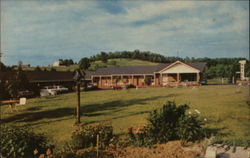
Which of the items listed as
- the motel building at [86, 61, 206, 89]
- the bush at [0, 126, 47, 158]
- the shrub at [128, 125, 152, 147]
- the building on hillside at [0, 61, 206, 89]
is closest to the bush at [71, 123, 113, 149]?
the shrub at [128, 125, 152, 147]

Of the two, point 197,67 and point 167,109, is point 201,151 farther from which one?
point 197,67

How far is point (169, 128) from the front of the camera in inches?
297

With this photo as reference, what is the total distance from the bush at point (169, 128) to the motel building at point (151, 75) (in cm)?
3818

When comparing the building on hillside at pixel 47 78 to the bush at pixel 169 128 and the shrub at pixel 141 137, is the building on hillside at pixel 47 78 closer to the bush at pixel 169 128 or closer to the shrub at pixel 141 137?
the shrub at pixel 141 137

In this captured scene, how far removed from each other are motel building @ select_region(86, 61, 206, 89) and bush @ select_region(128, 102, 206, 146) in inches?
1503

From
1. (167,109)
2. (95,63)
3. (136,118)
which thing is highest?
(95,63)

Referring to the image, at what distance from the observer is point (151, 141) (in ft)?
23.8

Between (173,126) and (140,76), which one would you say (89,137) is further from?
(140,76)

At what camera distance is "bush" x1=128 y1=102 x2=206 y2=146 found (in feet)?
23.8

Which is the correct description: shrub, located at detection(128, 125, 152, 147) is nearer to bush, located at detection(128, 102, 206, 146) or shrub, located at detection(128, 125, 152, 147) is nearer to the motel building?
bush, located at detection(128, 102, 206, 146)

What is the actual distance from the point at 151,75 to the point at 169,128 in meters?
43.4

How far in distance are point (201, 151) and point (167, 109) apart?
1736 mm

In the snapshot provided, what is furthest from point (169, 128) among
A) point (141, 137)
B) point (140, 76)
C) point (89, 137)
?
point (140, 76)

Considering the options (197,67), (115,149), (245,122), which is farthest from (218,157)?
(197,67)
